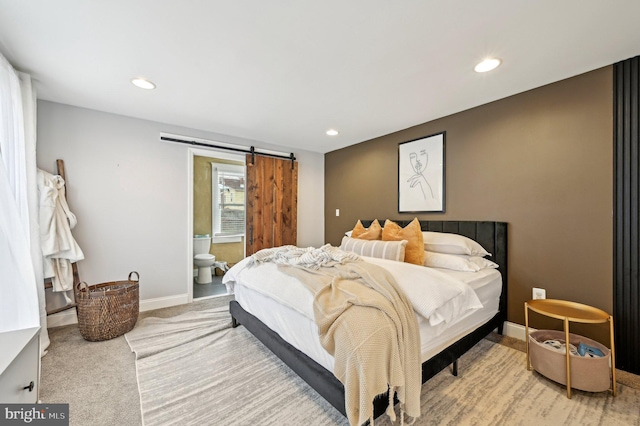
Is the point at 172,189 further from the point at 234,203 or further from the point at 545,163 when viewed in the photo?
the point at 545,163

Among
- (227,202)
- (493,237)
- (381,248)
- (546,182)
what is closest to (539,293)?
(493,237)

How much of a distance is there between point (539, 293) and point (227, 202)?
502 cm

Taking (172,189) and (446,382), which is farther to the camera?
(172,189)

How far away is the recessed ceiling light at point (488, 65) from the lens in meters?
1.96

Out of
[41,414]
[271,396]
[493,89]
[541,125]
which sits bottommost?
[271,396]

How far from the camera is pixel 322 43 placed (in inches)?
70.0

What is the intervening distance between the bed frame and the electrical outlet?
24 cm

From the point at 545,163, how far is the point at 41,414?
377 cm

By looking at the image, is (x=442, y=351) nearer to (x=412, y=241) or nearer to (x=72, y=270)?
(x=412, y=241)

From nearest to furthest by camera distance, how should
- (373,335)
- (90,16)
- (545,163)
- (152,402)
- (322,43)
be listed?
1. (373,335)
2. (90,16)
3. (152,402)
4. (322,43)
5. (545,163)

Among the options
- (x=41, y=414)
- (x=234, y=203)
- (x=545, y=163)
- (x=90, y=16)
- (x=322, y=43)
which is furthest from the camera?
(x=234, y=203)

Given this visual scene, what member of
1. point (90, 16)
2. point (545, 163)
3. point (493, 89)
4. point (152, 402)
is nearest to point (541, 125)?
point (545, 163)

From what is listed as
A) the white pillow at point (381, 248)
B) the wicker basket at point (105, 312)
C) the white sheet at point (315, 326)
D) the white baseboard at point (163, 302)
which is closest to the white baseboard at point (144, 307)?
the white baseboard at point (163, 302)

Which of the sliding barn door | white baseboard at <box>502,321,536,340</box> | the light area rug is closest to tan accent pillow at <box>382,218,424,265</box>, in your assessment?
the light area rug
